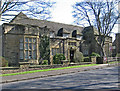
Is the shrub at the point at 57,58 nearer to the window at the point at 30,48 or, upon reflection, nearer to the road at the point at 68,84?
the window at the point at 30,48

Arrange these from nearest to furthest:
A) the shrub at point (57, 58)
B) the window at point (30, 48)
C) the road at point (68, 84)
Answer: the road at point (68, 84) < the window at point (30, 48) < the shrub at point (57, 58)

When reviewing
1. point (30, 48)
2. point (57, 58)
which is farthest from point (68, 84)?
point (57, 58)

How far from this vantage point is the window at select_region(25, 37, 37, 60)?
21703mm

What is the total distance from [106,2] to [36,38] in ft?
45.3

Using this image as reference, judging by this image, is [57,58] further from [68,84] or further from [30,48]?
[68,84]

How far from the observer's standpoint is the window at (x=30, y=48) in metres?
21.7

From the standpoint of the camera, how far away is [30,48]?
22.2 meters

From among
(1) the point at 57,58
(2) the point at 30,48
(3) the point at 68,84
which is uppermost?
(2) the point at 30,48

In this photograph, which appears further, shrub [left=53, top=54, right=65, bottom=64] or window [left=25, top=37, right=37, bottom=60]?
shrub [left=53, top=54, right=65, bottom=64]

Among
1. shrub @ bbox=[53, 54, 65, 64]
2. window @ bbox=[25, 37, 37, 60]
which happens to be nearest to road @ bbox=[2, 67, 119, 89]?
window @ bbox=[25, 37, 37, 60]

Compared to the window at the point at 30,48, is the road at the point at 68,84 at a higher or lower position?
lower

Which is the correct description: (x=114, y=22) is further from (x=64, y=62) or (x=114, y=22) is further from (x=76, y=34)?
(x=64, y=62)

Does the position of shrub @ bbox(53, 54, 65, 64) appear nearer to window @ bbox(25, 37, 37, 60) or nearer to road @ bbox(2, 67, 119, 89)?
window @ bbox(25, 37, 37, 60)

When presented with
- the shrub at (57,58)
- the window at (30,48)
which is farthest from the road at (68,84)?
the shrub at (57,58)
